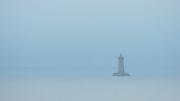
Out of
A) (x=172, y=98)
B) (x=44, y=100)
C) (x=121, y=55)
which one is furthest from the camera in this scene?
(x=121, y=55)

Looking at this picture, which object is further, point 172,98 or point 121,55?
point 121,55

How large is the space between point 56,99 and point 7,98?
220 centimetres

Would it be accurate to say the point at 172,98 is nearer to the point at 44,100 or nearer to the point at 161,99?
the point at 161,99

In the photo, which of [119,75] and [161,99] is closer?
[161,99]

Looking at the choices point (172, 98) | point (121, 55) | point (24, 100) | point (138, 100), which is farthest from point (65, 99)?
point (121, 55)

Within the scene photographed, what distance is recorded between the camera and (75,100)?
769 inches

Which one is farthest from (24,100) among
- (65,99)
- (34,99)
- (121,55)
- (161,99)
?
(121,55)

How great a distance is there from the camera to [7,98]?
1991cm

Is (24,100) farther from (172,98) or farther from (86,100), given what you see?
(172,98)

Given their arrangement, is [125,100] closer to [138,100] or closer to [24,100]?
[138,100]

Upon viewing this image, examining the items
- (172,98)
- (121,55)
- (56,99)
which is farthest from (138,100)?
(121,55)

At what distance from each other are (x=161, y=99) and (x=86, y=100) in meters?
3.31

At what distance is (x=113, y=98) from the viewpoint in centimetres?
2020

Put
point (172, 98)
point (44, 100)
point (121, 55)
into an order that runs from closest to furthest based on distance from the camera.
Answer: point (44, 100) < point (172, 98) < point (121, 55)
